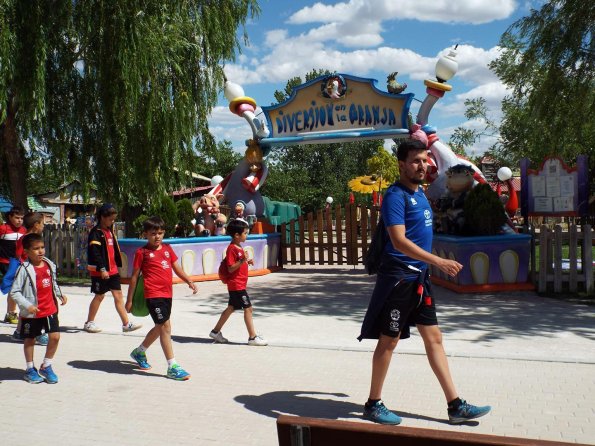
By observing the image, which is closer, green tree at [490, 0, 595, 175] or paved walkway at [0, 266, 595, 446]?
paved walkway at [0, 266, 595, 446]

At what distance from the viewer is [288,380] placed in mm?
5480

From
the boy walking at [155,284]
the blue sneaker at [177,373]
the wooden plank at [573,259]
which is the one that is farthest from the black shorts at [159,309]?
the wooden plank at [573,259]

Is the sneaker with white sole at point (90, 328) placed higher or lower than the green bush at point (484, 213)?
lower

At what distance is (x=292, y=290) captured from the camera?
11516mm

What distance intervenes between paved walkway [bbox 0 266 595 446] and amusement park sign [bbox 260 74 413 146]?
549cm

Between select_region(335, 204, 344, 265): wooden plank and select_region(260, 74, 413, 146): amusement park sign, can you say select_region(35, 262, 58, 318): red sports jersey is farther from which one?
select_region(335, 204, 344, 265): wooden plank

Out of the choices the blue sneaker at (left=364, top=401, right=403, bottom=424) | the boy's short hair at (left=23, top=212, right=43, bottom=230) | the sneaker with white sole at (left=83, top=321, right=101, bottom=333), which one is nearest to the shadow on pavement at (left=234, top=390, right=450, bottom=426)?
the blue sneaker at (left=364, top=401, right=403, bottom=424)

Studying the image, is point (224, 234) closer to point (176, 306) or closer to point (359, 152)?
point (176, 306)

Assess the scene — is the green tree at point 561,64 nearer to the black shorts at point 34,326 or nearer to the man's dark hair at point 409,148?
the man's dark hair at point 409,148

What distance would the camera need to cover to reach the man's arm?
4000 millimetres

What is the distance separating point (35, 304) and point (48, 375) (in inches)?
24.5

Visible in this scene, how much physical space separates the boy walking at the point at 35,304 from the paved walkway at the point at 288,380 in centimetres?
17

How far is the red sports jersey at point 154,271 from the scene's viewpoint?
229 inches

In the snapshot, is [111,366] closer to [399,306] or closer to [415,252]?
[399,306]
